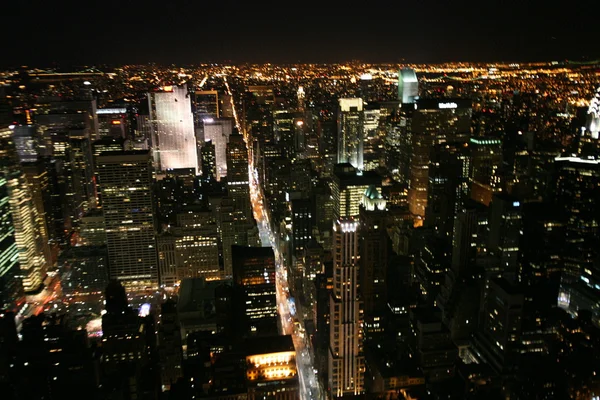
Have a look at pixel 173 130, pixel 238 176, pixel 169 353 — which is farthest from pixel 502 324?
pixel 173 130

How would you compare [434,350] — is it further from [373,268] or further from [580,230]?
[580,230]

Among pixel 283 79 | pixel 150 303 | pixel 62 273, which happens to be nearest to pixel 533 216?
pixel 150 303

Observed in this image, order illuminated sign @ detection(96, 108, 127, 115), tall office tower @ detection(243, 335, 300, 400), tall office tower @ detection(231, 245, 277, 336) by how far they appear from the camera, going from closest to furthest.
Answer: tall office tower @ detection(243, 335, 300, 400) < tall office tower @ detection(231, 245, 277, 336) < illuminated sign @ detection(96, 108, 127, 115)

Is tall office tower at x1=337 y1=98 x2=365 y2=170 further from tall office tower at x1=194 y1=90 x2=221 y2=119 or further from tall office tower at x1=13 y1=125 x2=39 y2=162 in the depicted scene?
tall office tower at x1=13 y1=125 x2=39 y2=162

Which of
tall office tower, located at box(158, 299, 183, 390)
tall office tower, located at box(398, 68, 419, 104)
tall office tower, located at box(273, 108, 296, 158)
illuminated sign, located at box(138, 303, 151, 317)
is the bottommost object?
illuminated sign, located at box(138, 303, 151, 317)

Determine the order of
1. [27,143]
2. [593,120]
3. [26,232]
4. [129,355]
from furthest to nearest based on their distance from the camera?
[27,143]
[593,120]
[26,232]
[129,355]

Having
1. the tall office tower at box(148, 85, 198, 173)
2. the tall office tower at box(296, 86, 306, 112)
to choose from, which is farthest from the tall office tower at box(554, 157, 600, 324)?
the tall office tower at box(148, 85, 198, 173)
